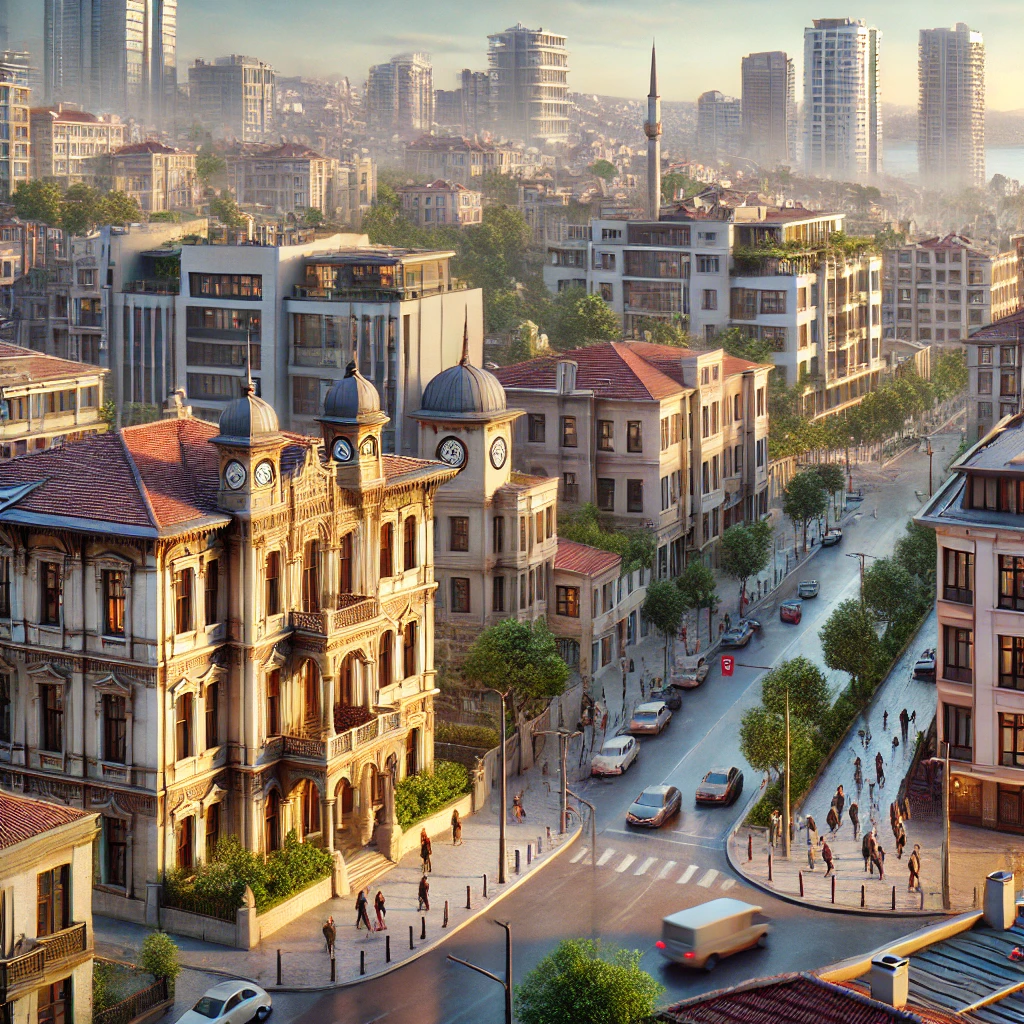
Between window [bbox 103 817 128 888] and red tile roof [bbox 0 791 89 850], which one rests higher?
red tile roof [bbox 0 791 89 850]

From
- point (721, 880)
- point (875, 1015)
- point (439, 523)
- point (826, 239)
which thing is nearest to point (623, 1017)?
point (875, 1015)

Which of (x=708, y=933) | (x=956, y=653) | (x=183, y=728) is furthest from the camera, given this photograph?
(x=956, y=653)

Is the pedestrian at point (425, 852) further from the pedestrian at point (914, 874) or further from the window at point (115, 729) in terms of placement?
the pedestrian at point (914, 874)

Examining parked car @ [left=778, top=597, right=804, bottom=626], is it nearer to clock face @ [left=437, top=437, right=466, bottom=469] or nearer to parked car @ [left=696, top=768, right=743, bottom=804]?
clock face @ [left=437, top=437, right=466, bottom=469]

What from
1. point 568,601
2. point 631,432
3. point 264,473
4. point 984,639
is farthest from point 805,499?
point 264,473

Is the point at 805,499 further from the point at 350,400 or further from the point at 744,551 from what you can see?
the point at 350,400

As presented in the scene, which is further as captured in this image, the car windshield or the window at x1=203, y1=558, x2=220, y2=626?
the window at x1=203, y1=558, x2=220, y2=626

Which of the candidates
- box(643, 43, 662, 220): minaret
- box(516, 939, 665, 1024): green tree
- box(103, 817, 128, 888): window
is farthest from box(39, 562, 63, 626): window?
box(643, 43, 662, 220): minaret
